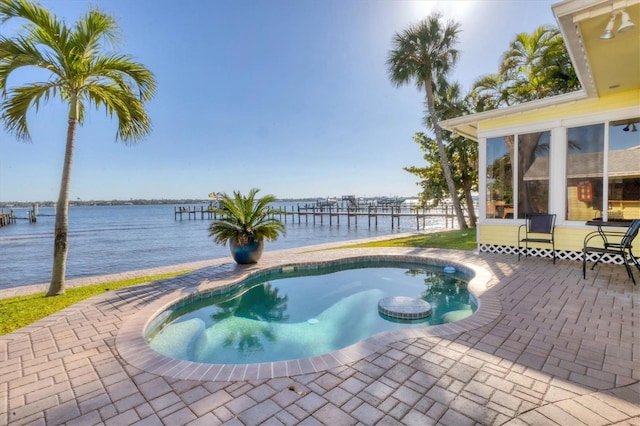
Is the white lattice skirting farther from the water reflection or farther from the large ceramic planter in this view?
the large ceramic planter

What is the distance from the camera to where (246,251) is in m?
7.17

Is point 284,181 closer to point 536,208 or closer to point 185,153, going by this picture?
point 185,153

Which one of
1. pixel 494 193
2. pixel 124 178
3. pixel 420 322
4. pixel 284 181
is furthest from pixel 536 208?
pixel 124 178

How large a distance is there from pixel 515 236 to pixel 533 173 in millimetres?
A: 1562

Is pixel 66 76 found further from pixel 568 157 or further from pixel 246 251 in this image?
pixel 568 157

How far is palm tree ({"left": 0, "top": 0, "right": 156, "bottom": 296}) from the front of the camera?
4.72m

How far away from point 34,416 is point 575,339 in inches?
180

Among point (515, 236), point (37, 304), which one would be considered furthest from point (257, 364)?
point (515, 236)

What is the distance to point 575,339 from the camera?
119 inches

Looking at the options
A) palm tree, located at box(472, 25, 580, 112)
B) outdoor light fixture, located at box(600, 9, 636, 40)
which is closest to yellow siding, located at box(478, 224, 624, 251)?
outdoor light fixture, located at box(600, 9, 636, 40)

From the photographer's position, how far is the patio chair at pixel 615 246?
16.7ft

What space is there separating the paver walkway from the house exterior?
12.3 feet

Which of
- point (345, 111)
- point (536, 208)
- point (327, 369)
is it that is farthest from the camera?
point (345, 111)

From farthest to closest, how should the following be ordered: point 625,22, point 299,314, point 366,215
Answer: point 366,215, point 299,314, point 625,22
